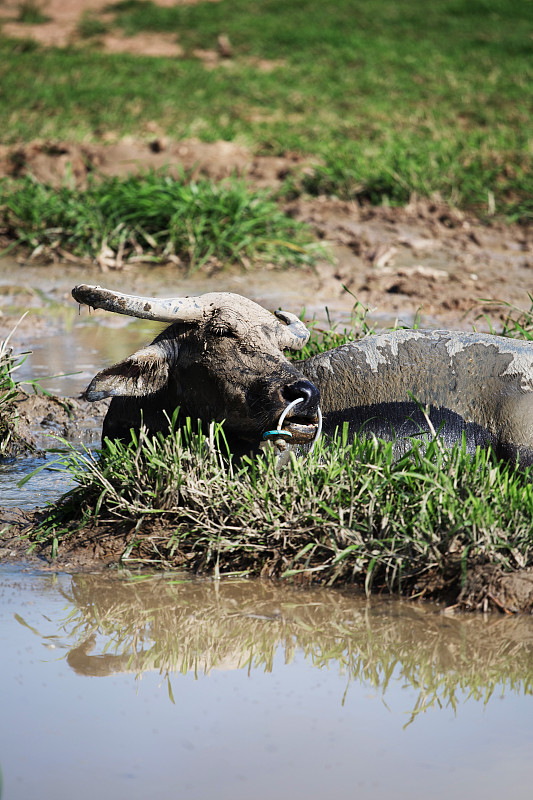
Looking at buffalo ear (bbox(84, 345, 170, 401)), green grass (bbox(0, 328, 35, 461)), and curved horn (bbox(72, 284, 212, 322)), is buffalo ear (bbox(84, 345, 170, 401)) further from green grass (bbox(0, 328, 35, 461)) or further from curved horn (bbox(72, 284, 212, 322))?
green grass (bbox(0, 328, 35, 461))

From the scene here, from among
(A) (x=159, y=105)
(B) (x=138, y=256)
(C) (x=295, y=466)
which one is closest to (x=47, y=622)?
(C) (x=295, y=466)

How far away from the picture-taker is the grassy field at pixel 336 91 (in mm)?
9766

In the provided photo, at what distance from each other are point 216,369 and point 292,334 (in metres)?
0.44

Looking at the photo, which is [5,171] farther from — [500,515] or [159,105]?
[500,515]

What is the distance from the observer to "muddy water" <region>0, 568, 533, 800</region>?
7.85 ft

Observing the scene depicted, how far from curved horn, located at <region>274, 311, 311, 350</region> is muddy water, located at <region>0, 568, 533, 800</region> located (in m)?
1.13

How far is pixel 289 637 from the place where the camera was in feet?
10.5

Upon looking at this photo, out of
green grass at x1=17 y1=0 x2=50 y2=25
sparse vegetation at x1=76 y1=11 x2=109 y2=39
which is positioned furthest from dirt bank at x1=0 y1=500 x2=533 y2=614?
green grass at x1=17 y1=0 x2=50 y2=25

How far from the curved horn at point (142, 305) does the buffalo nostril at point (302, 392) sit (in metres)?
0.61

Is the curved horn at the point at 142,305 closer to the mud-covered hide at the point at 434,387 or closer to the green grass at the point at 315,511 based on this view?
the green grass at the point at 315,511

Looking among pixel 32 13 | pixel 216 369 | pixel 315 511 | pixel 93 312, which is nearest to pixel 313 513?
pixel 315 511

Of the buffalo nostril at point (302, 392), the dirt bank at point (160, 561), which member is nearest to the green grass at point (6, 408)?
the dirt bank at point (160, 561)

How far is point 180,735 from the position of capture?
8.43 feet

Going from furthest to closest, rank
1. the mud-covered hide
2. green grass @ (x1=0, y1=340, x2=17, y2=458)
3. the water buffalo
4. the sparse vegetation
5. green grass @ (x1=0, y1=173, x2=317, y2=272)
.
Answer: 1. the sparse vegetation
2. green grass @ (x1=0, y1=173, x2=317, y2=272)
3. green grass @ (x1=0, y1=340, x2=17, y2=458)
4. the mud-covered hide
5. the water buffalo
